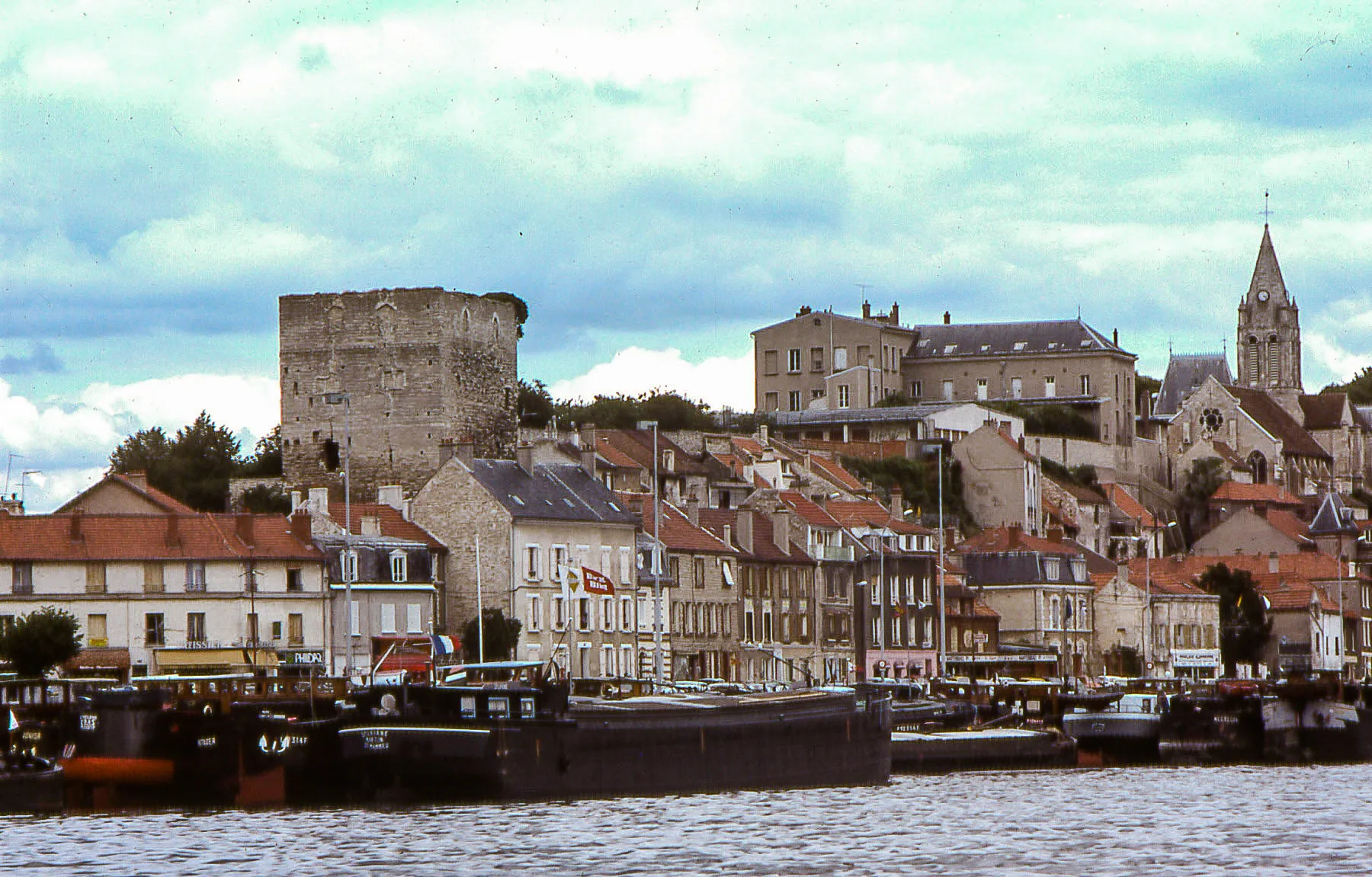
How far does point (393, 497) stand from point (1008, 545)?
34858mm

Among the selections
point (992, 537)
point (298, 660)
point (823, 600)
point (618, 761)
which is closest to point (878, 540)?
Result: point (823, 600)

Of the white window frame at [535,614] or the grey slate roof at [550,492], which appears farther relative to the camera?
the grey slate roof at [550,492]

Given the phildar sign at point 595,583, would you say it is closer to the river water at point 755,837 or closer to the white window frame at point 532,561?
the white window frame at point 532,561

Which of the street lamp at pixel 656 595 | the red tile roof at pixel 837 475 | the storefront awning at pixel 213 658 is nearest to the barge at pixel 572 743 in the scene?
the storefront awning at pixel 213 658

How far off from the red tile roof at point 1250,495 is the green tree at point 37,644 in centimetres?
10843

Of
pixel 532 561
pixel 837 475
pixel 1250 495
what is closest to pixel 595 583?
pixel 532 561

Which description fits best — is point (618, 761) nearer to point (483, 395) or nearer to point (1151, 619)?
point (483, 395)

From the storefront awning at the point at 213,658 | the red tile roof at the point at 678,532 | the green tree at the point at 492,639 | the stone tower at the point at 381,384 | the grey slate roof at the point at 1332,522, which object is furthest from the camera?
the grey slate roof at the point at 1332,522

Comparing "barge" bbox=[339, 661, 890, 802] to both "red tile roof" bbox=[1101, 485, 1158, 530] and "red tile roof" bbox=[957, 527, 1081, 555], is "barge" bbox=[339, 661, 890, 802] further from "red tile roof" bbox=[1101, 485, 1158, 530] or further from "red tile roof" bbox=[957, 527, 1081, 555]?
"red tile roof" bbox=[1101, 485, 1158, 530]

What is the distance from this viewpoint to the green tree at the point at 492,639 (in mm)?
100062

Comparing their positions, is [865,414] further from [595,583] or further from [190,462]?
[595,583]

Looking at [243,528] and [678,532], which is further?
[678,532]

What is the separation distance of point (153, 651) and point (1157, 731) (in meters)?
33.6

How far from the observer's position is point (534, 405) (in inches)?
6422
